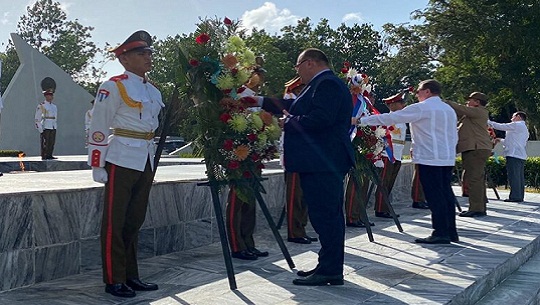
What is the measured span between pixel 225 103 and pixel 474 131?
5.44 m

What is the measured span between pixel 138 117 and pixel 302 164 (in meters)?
1.20

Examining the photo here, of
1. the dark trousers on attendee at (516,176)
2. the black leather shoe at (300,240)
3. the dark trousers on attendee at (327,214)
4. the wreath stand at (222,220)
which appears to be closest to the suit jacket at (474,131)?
the dark trousers on attendee at (516,176)

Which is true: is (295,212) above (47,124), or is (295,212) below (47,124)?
below

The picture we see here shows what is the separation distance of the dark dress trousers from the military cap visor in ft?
3.77

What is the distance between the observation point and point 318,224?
4.94 metres

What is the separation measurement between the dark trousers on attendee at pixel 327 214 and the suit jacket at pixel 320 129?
0.28ft

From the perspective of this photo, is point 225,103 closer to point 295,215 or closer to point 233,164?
point 233,164

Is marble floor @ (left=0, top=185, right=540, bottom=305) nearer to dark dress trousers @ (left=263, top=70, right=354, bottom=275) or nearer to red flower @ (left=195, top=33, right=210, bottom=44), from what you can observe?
dark dress trousers @ (left=263, top=70, right=354, bottom=275)

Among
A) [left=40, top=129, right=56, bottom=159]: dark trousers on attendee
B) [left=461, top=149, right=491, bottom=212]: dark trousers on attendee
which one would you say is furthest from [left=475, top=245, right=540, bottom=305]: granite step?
[left=40, top=129, right=56, bottom=159]: dark trousers on attendee

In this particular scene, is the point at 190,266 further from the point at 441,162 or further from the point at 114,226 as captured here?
the point at 441,162

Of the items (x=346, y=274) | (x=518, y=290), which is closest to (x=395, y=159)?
(x=518, y=290)

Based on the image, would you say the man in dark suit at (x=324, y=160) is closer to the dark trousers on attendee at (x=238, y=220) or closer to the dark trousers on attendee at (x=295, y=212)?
the dark trousers on attendee at (x=238, y=220)

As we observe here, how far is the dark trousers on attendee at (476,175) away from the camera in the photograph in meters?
9.62

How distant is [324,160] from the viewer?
16.0 feet
